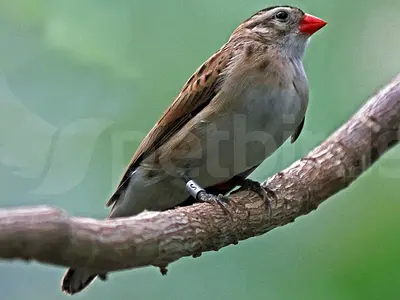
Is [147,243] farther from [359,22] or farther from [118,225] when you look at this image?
[359,22]

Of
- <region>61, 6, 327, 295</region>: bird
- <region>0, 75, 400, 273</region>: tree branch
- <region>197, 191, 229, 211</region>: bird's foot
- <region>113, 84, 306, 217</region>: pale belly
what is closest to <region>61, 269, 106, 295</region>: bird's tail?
<region>61, 6, 327, 295</region>: bird

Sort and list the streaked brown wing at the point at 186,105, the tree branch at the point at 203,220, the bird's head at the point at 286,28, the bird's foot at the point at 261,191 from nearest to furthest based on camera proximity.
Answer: the tree branch at the point at 203,220 → the bird's foot at the point at 261,191 → the streaked brown wing at the point at 186,105 → the bird's head at the point at 286,28

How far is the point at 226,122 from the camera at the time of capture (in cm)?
238

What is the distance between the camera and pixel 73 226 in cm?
154

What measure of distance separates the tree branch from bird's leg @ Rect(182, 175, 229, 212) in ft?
0.11

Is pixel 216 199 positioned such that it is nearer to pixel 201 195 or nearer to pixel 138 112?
pixel 201 195

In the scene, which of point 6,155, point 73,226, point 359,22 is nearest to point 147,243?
point 73,226

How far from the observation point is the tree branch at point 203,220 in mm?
1445

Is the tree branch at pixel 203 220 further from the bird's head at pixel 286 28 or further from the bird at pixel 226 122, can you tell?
the bird's head at pixel 286 28

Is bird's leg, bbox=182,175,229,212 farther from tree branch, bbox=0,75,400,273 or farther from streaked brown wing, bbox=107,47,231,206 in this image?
streaked brown wing, bbox=107,47,231,206

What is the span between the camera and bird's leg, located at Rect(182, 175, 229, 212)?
2236 millimetres

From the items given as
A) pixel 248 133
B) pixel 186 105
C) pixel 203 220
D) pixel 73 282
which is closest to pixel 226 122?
pixel 248 133

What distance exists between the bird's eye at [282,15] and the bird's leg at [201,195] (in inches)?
23.8

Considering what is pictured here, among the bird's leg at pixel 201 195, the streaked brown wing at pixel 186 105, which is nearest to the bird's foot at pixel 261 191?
the bird's leg at pixel 201 195
